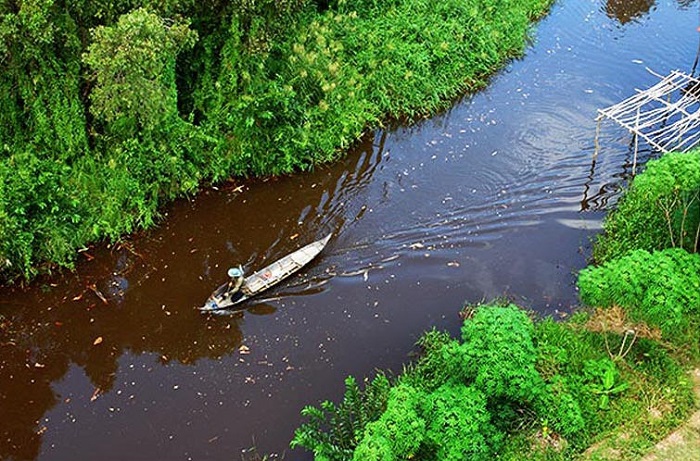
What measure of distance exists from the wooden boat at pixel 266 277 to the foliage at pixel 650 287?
456cm

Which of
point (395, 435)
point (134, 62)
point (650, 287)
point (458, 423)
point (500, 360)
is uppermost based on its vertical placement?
point (134, 62)

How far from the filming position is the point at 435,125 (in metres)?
14.7

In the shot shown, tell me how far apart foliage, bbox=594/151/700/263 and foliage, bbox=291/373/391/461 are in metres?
4.76

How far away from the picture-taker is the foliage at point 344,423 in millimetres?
7551

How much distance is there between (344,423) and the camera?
26.0 ft

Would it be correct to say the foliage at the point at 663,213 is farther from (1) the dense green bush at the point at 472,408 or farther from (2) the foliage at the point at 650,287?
(1) the dense green bush at the point at 472,408

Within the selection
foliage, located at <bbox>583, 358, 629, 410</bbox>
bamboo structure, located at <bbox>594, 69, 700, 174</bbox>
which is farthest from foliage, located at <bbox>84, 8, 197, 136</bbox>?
bamboo structure, located at <bbox>594, 69, 700, 174</bbox>

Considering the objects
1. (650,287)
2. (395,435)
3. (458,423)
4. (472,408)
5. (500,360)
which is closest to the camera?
(395,435)

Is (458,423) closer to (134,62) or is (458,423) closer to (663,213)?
(663,213)

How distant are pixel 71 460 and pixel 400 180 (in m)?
7.65

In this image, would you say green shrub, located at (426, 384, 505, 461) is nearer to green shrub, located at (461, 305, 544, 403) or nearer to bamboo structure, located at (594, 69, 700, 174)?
green shrub, located at (461, 305, 544, 403)

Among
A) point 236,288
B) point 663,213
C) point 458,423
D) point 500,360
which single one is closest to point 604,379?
point 500,360

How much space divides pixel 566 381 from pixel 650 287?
65.6 inches

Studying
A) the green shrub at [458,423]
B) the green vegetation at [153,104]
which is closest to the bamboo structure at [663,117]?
the green vegetation at [153,104]
